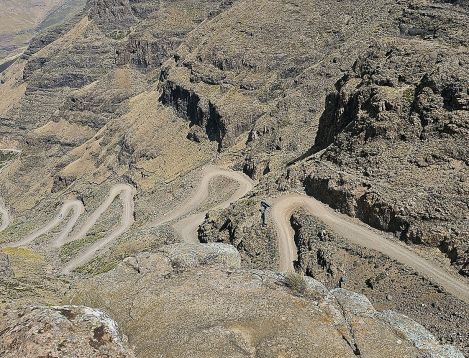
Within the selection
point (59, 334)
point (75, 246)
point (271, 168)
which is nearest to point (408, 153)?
point (271, 168)

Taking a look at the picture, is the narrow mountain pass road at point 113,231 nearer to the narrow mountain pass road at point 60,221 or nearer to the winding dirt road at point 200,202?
the narrow mountain pass road at point 60,221

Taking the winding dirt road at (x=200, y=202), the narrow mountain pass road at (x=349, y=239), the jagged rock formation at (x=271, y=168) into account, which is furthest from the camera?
the winding dirt road at (x=200, y=202)

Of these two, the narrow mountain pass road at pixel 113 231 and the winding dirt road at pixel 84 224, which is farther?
the winding dirt road at pixel 84 224

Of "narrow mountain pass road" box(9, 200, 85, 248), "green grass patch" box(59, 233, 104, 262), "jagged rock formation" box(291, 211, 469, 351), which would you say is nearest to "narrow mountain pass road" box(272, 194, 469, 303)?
"jagged rock formation" box(291, 211, 469, 351)

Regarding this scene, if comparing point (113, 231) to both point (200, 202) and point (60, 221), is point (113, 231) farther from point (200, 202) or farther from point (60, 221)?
point (60, 221)

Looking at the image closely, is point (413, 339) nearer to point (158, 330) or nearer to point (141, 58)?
point (158, 330)

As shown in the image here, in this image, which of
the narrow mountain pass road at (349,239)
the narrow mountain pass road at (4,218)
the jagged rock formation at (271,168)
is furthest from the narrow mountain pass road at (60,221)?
the narrow mountain pass road at (349,239)

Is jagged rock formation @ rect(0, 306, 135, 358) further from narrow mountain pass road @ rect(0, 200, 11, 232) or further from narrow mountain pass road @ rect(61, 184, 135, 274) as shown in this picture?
narrow mountain pass road @ rect(0, 200, 11, 232)
